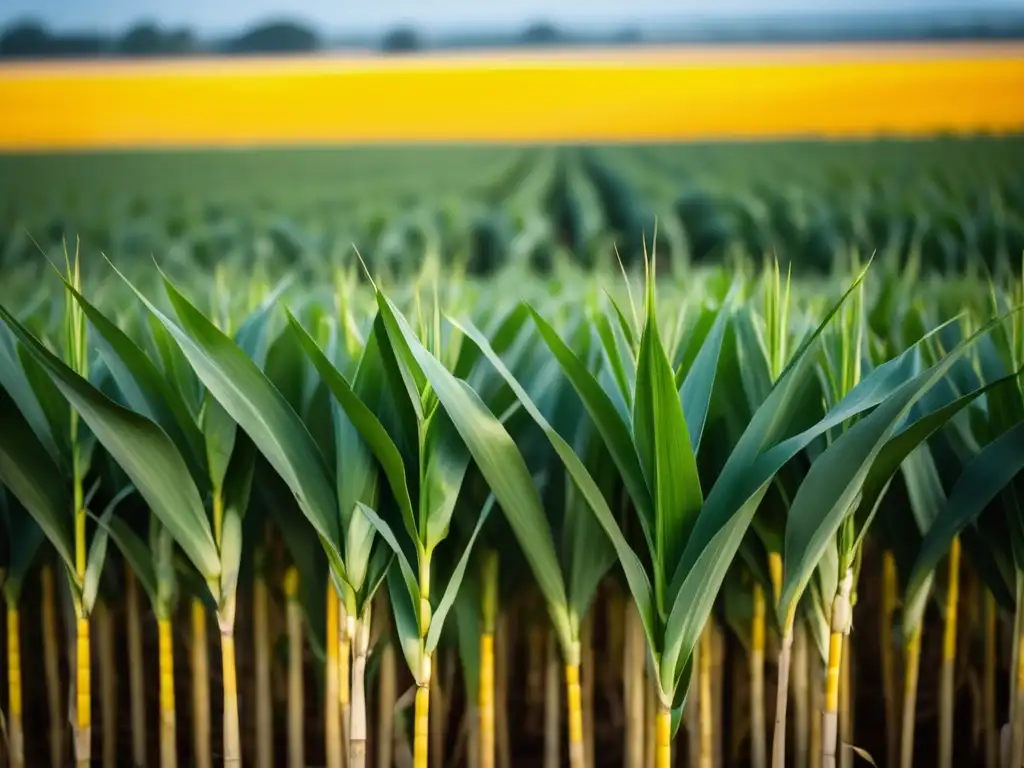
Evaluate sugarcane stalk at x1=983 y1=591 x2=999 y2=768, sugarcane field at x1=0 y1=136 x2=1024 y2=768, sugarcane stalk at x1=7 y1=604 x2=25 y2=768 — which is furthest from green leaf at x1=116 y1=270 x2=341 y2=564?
sugarcane stalk at x1=983 y1=591 x2=999 y2=768

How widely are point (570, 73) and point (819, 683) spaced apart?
1.78 meters

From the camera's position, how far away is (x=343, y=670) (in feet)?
2.09

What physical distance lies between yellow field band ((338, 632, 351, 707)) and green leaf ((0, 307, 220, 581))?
4.2 inches

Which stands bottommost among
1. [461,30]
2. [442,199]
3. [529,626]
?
[529,626]

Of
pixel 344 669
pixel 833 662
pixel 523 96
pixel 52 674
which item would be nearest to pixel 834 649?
pixel 833 662

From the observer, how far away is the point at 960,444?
2.24ft

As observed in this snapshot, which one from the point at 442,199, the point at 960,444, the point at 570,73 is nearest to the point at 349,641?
the point at 960,444

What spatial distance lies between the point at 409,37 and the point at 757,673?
1769mm

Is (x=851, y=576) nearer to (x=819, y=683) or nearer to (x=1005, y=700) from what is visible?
(x=819, y=683)

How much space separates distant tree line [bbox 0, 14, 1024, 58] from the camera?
4.91 ft

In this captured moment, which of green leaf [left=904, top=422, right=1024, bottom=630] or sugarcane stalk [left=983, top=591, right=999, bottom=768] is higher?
green leaf [left=904, top=422, right=1024, bottom=630]

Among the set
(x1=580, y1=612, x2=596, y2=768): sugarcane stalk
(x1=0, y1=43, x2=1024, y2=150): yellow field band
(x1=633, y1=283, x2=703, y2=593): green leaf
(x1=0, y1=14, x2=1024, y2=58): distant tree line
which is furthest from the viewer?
(x1=0, y1=43, x2=1024, y2=150): yellow field band

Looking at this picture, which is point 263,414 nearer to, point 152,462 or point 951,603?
point 152,462

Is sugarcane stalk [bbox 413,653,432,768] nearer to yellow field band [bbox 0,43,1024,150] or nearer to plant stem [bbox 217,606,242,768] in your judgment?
plant stem [bbox 217,606,242,768]
